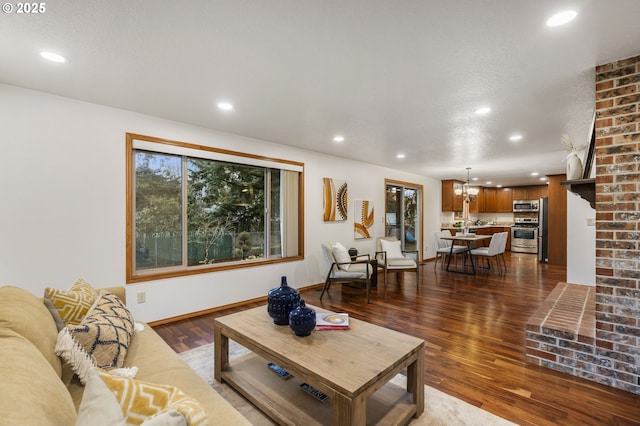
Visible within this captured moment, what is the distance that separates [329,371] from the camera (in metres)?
1.48

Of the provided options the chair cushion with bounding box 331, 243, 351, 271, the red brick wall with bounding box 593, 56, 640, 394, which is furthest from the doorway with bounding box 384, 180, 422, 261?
the red brick wall with bounding box 593, 56, 640, 394

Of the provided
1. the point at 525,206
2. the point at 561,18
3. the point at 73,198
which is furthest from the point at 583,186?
the point at 525,206

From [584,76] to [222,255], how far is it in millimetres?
4196

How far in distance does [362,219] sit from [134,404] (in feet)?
17.6

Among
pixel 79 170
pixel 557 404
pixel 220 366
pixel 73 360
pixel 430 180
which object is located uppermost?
pixel 430 180

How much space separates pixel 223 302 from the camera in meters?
3.89

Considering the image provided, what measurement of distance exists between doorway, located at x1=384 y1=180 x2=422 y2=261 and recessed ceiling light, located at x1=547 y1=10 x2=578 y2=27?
5.02 meters

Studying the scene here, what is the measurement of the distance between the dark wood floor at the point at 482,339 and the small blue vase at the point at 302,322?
1092 millimetres

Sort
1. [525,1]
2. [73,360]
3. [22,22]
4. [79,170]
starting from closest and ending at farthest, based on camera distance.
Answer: [73,360] < [525,1] < [22,22] < [79,170]

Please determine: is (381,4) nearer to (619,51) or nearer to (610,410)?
(619,51)

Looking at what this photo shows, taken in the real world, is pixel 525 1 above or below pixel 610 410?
above

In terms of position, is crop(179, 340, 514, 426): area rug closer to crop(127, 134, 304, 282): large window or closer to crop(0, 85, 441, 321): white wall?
crop(0, 85, 441, 321): white wall

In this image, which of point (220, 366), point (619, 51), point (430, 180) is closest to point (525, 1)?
point (619, 51)

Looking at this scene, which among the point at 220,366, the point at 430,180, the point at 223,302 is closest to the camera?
the point at 220,366
